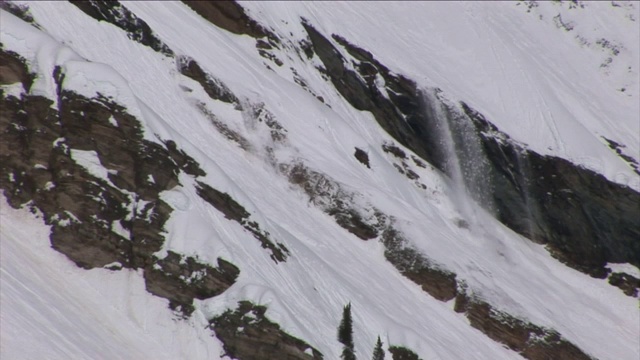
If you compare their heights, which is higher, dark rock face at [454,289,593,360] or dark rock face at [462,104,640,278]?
dark rock face at [462,104,640,278]

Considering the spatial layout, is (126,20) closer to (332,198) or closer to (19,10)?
(19,10)

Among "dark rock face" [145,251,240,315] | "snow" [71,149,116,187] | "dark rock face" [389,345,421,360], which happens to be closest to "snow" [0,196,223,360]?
"dark rock face" [145,251,240,315]

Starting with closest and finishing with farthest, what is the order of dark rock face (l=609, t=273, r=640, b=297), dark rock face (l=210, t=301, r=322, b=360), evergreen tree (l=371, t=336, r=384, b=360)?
dark rock face (l=210, t=301, r=322, b=360), evergreen tree (l=371, t=336, r=384, b=360), dark rock face (l=609, t=273, r=640, b=297)

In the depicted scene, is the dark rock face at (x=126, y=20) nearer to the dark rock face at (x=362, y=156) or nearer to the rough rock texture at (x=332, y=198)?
the rough rock texture at (x=332, y=198)

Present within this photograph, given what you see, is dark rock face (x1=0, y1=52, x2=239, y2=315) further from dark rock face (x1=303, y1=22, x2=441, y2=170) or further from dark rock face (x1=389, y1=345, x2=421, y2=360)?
dark rock face (x1=303, y1=22, x2=441, y2=170)

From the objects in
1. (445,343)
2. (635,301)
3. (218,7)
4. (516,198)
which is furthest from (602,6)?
(445,343)
